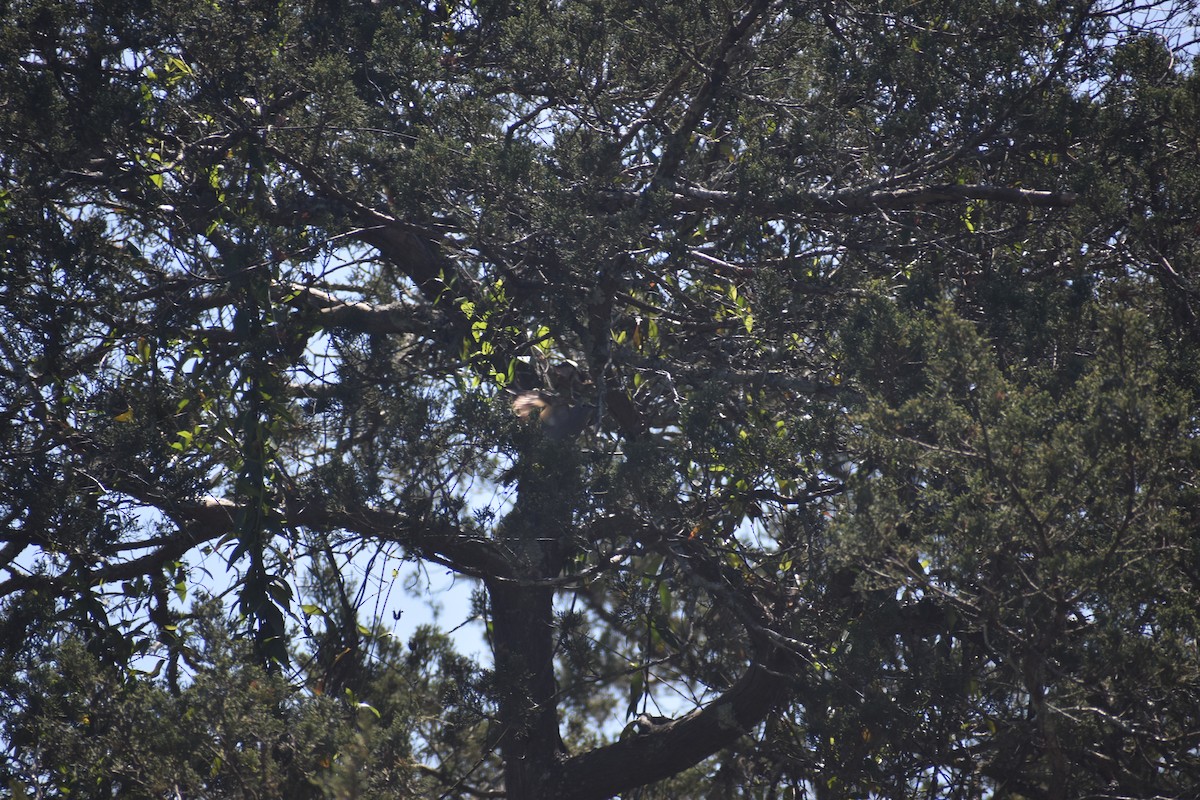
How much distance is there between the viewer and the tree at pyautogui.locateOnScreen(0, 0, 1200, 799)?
15.0 ft

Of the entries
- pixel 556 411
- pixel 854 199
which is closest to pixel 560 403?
pixel 556 411

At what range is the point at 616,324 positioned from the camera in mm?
6398

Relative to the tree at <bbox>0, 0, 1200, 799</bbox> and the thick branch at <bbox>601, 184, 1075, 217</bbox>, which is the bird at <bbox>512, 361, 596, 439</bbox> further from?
the thick branch at <bbox>601, 184, 1075, 217</bbox>

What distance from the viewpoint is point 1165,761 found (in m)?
4.07

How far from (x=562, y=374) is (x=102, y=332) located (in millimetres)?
2480

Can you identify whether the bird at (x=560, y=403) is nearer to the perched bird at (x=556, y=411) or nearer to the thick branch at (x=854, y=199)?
the perched bird at (x=556, y=411)

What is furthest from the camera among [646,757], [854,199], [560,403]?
[560,403]

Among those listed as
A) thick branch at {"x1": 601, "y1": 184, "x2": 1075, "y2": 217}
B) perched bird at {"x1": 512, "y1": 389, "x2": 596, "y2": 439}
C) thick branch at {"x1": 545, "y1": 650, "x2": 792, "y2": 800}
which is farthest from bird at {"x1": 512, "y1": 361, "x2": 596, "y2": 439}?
thick branch at {"x1": 545, "y1": 650, "x2": 792, "y2": 800}

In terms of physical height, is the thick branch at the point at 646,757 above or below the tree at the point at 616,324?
below

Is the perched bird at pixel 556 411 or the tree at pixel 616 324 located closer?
the tree at pixel 616 324

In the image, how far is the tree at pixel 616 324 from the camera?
4.57 meters

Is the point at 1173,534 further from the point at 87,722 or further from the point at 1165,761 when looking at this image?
the point at 87,722

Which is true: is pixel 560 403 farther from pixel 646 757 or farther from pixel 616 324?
pixel 646 757

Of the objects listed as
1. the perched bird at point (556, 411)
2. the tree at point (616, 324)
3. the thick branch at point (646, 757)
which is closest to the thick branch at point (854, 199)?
the tree at point (616, 324)
